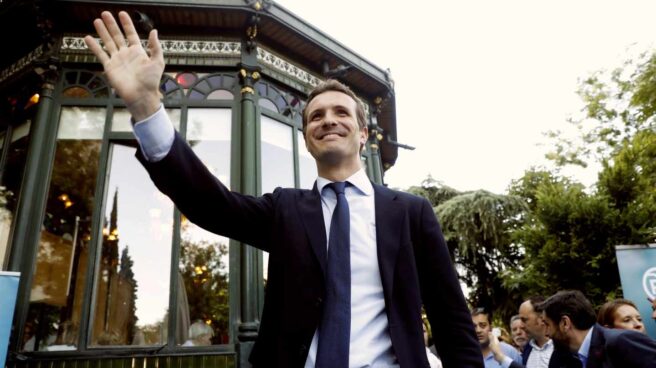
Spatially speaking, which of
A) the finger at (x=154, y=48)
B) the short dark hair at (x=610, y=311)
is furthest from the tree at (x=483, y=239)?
the finger at (x=154, y=48)

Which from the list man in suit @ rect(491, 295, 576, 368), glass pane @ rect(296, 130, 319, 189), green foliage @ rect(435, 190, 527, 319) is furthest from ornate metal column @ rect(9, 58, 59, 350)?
green foliage @ rect(435, 190, 527, 319)

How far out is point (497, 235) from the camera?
1691 cm

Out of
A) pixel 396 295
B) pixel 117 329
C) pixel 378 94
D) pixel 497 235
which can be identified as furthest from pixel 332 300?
pixel 497 235

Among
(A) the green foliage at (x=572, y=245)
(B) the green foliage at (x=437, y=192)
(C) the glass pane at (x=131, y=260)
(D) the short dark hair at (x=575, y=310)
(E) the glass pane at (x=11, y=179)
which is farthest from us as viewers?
(B) the green foliage at (x=437, y=192)

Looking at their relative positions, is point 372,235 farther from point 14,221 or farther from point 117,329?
point 14,221

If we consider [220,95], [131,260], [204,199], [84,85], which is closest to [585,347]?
[204,199]

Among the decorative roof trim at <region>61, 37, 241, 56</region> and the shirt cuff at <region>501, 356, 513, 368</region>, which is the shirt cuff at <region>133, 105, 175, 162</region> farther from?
the decorative roof trim at <region>61, 37, 241, 56</region>

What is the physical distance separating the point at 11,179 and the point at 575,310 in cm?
749

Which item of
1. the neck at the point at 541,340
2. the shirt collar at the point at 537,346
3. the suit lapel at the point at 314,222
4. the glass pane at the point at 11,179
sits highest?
the glass pane at the point at 11,179

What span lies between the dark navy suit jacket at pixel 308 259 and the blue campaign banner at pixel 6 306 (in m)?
4.26

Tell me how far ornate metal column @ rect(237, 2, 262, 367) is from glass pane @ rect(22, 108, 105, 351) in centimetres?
201

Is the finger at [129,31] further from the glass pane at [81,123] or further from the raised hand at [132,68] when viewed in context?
the glass pane at [81,123]

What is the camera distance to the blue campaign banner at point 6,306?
14.9 ft

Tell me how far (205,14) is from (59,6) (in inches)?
80.8
